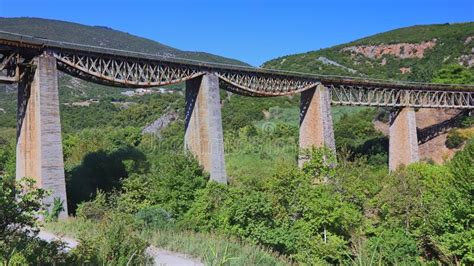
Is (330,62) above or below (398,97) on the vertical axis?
above

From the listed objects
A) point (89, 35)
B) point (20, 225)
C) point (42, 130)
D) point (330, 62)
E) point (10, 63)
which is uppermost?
point (89, 35)

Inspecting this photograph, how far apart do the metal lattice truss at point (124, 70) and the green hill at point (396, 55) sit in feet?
158

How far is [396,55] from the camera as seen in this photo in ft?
313

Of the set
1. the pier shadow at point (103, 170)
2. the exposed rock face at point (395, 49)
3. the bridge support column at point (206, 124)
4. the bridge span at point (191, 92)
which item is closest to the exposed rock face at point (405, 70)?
the exposed rock face at point (395, 49)

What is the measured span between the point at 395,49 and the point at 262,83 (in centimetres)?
7111

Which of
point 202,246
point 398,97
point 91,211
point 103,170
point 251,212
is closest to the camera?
point 202,246

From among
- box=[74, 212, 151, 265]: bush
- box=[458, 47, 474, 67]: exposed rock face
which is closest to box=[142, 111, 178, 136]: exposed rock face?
box=[458, 47, 474, 67]: exposed rock face

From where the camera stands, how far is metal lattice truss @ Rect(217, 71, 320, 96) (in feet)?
104

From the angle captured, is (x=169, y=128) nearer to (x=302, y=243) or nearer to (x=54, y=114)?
(x=54, y=114)

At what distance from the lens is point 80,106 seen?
237 feet

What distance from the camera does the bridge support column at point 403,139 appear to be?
1610 inches

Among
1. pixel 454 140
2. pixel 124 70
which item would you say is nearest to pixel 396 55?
pixel 454 140

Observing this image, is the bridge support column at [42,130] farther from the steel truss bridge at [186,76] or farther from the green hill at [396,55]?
the green hill at [396,55]

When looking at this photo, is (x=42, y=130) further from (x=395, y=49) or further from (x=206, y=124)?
(x=395, y=49)
